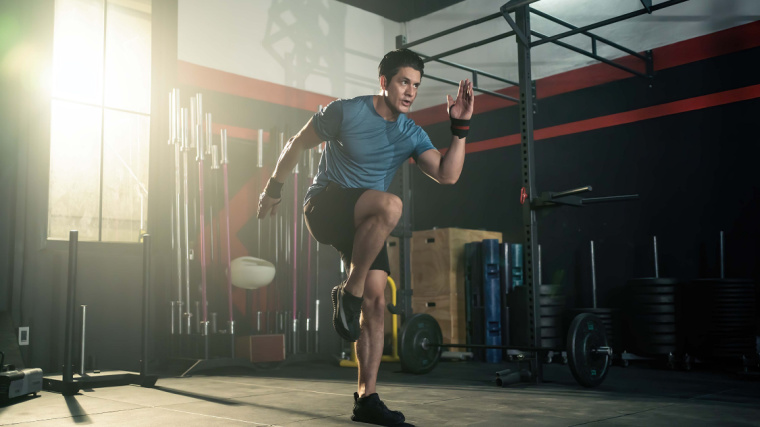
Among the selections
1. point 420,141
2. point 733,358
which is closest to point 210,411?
point 420,141

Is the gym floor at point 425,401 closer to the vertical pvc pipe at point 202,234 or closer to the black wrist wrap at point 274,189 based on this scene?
the vertical pvc pipe at point 202,234

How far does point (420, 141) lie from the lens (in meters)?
2.60

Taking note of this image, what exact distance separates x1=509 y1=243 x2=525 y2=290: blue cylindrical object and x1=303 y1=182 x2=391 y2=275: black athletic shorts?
3.52m

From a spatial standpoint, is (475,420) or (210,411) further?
(210,411)

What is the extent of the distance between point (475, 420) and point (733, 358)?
9.96 ft

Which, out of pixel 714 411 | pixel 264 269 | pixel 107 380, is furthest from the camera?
pixel 264 269

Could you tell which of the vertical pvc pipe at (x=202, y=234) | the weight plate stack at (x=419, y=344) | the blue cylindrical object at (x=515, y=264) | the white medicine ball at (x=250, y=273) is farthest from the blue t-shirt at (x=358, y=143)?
the blue cylindrical object at (x=515, y=264)

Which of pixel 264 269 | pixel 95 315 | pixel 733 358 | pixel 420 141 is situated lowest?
pixel 733 358

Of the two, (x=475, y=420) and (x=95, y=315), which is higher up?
(x=95, y=315)

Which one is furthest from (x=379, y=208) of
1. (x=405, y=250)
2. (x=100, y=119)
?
(x=100, y=119)

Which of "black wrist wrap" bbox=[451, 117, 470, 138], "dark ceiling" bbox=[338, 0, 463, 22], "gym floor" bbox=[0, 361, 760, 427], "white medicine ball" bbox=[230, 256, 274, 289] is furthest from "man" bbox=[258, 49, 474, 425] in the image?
"dark ceiling" bbox=[338, 0, 463, 22]

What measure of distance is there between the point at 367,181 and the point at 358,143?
150 millimetres

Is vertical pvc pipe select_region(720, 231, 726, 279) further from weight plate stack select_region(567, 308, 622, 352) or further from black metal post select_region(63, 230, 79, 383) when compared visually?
black metal post select_region(63, 230, 79, 383)

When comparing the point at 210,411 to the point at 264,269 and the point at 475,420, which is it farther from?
the point at 264,269
